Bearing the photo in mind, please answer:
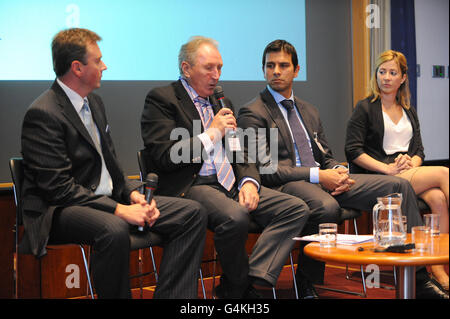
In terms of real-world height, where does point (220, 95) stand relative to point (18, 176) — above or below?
above

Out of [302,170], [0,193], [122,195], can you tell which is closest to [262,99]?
[302,170]

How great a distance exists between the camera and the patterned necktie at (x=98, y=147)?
2.80 meters

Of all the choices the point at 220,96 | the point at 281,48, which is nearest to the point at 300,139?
the point at 281,48

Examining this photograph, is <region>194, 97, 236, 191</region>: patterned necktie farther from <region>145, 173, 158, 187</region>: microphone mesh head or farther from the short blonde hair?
the short blonde hair

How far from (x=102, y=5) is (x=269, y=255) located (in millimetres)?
2001

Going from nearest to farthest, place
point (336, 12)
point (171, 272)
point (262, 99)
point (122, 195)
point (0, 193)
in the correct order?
1. point (171, 272)
2. point (122, 195)
3. point (0, 193)
4. point (262, 99)
5. point (336, 12)

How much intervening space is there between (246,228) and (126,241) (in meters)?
0.72

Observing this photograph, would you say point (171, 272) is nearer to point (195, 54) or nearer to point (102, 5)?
point (195, 54)

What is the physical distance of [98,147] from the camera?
2.80 metres

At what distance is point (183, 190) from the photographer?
3.18 metres

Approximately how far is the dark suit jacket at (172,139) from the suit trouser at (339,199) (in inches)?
13.1

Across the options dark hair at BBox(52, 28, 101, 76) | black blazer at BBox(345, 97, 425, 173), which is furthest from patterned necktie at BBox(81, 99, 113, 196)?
black blazer at BBox(345, 97, 425, 173)

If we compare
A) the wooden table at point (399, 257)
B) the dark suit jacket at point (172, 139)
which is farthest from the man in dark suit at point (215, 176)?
the wooden table at point (399, 257)

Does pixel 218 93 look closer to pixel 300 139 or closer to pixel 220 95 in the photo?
pixel 220 95
